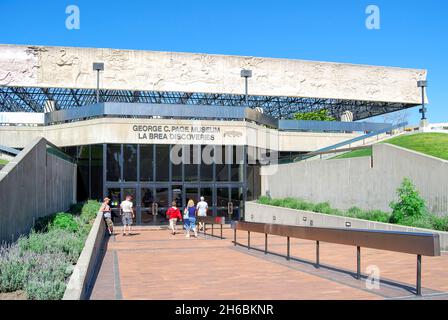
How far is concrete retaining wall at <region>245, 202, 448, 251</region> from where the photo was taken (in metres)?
16.1

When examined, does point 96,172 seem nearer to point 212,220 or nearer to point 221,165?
point 221,165

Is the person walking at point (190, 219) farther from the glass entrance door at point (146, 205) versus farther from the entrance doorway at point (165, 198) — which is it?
the glass entrance door at point (146, 205)

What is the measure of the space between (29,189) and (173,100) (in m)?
37.1

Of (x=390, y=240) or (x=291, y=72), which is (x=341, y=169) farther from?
(x=291, y=72)

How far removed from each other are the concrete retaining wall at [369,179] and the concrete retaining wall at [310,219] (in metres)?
1.67

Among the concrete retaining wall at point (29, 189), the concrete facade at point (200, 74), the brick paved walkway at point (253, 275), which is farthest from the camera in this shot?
the concrete facade at point (200, 74)

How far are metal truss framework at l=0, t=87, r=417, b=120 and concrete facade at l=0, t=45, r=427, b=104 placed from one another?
1562 millimetres

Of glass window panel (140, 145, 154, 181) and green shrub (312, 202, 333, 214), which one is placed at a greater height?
glass window panel (140, 145, 154, 181)

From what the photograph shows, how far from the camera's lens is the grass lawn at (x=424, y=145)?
72.4ft

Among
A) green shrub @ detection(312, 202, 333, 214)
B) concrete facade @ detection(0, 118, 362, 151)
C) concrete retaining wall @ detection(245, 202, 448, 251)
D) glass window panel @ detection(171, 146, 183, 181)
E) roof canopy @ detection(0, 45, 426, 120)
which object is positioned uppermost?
roof canopy @ detection(0, 45, 426, 120)

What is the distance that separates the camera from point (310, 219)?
23062 mm

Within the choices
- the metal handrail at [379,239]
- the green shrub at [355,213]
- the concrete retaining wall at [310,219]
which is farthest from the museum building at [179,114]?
the metal handrail at [379,239]

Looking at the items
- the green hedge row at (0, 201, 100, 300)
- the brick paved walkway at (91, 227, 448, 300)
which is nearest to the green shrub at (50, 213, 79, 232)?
the brick paved walkway at (91, 227, 448, 300)

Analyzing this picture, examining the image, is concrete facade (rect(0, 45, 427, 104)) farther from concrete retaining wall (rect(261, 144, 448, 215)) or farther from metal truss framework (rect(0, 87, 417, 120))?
concrete retaining wall (rect(261, 144, 448, 215))
